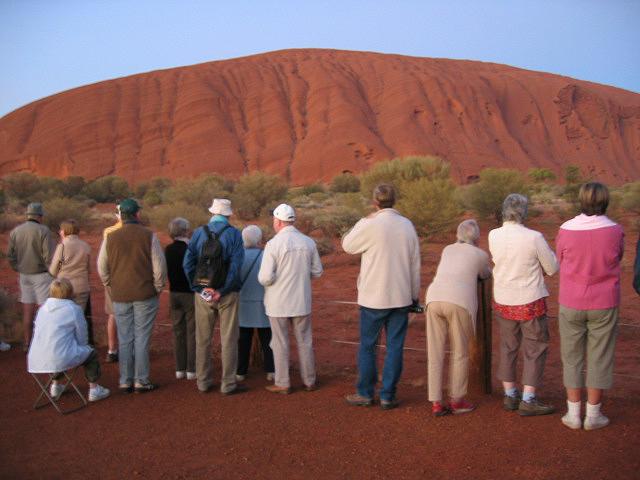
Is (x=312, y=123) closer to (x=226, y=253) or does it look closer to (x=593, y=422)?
(x=226, y=253)

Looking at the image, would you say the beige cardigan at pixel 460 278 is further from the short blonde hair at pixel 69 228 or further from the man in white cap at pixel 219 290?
the short blonde hair at pixel 69 228

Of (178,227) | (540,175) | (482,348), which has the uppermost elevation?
(178,227)

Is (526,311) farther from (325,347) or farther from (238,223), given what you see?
(238,223)

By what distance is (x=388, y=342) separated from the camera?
5309 millimetres

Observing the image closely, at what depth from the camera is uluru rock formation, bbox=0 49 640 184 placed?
53594 mm

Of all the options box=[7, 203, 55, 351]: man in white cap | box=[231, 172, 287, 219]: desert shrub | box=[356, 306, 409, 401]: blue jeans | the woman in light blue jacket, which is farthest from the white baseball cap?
box=[231, 172, 287, 219]: desert shrub

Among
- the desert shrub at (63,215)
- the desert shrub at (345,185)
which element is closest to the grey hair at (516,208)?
the desert shrub at (63,215)

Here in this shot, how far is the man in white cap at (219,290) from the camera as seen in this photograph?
554cm

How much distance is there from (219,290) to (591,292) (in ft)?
10.2

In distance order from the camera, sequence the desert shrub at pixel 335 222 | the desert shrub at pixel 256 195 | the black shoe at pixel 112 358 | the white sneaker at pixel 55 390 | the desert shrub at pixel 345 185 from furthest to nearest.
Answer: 1. the desert shrub at pixel 345 185
2. the desert shrub at pixel 256 195
3. the desert shrub at pixel 335 222
4. the black shoe at pixel 112 358
5. the white sneaker at pixel 55 390

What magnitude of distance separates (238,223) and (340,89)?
40.8 meters

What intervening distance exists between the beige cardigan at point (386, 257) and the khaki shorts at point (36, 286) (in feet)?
13.8

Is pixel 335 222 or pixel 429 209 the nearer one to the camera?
pixel 429 209

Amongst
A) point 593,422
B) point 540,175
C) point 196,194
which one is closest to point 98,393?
point 593,422
